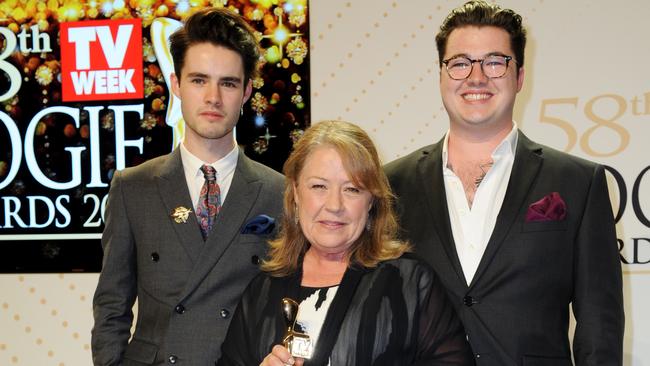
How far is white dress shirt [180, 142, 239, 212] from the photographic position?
2.44 m

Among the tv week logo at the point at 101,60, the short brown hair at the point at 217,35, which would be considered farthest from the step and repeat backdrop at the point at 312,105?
the short brown hair at the point at 217,35

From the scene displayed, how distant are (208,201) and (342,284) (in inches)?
25.6

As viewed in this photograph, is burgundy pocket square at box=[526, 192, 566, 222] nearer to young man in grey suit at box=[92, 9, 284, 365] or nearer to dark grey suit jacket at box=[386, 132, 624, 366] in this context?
dark grey suit jacket at box=[386, 132, 624, 366]

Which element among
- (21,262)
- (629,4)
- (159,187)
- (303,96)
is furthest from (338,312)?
(21,262)

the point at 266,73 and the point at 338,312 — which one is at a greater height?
the point at 266,73

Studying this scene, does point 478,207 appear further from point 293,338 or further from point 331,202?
point 293,338

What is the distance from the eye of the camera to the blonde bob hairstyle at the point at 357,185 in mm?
1986

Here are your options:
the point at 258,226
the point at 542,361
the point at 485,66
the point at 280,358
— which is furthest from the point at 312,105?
the point at 280,358

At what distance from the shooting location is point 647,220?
139 inches

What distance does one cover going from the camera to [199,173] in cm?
245

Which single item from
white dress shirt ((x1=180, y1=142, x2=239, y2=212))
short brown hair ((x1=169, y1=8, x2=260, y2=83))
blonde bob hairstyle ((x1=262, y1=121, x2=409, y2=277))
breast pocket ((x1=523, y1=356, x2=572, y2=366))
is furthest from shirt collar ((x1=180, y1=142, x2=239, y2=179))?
breast pocket ((x1=523, y1=356, x2=572, y2=366))

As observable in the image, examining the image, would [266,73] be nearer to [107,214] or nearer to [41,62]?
[41,62]

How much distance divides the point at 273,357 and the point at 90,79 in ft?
8.57

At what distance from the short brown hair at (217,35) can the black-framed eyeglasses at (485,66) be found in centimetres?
68
